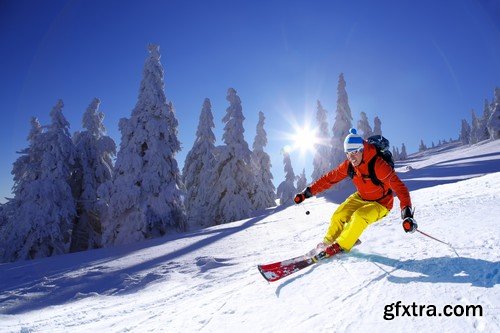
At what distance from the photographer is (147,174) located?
18.2m

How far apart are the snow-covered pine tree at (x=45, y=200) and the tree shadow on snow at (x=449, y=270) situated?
66.6 ft

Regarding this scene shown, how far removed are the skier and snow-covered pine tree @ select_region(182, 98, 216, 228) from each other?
24.0 metres

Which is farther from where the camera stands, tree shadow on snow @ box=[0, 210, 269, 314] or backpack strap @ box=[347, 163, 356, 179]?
tree shadow on snow @ box=[0, 210, 269, 314]

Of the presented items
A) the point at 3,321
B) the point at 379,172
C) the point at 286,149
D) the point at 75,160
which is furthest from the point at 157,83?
the point at 286,149

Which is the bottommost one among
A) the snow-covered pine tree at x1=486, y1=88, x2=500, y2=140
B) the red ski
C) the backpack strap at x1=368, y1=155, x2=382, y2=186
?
the red ski

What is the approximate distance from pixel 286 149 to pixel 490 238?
3982cm

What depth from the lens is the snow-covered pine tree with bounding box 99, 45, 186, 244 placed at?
17500 millimetres

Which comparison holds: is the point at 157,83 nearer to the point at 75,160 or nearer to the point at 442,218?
the point at 75,160

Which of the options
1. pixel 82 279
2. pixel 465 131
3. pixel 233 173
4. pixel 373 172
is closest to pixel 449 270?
pixel 373 172

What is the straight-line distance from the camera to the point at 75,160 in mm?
21844

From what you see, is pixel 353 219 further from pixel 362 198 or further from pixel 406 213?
pixel 362 198

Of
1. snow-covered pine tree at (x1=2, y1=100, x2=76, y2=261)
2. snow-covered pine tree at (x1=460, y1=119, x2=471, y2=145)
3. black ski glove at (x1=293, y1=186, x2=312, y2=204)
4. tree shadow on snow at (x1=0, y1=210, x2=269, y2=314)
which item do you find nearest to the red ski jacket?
black ski glove at (x1=293, y1=186, x2=312, y2=204)

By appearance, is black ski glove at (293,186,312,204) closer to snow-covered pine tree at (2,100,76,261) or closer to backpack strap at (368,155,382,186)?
backpack strap at (368,155,382,186)

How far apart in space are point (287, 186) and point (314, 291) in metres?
33.9
